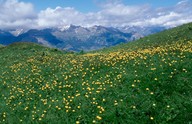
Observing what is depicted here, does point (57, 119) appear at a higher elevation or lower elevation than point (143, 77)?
lower

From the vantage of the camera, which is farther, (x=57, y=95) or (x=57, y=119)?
(x=57, y=95)

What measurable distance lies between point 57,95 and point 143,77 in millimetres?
5785

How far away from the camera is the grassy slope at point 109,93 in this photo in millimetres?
14123

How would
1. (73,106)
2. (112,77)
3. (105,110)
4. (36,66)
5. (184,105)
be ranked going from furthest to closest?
(36,66)
(112,77)
(73,106)
(105,110)
(184,105)

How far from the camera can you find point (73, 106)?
16.2m

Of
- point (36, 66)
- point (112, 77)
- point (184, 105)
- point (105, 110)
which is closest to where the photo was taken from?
point (184, 105)

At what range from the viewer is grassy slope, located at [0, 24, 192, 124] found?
14.1 metres

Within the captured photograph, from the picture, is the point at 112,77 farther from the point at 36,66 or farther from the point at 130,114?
the point at 36,66

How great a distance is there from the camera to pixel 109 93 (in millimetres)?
16734

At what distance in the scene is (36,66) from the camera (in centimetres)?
2920

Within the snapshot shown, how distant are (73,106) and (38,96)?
14.3ft

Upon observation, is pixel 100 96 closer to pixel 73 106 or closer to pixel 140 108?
pixel 73 106

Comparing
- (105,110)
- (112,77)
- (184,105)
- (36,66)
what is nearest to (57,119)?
(105,110)

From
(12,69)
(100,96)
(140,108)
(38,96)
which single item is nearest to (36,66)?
(12,69)
